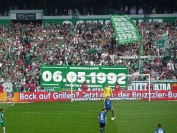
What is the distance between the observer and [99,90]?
125 feet

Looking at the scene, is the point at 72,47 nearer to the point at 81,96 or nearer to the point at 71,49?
the point at 71,49

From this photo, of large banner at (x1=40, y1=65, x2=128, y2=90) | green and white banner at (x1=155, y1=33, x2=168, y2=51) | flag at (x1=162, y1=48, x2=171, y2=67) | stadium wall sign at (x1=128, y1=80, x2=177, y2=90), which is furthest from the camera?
flag at (x1=162, y1=48, x2=171, y2=67)

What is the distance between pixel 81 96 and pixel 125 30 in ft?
22.8

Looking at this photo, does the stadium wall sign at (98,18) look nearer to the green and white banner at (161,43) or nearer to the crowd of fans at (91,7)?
the crowd of fans at (91,7)

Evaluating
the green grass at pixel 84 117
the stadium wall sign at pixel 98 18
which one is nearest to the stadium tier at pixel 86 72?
the green grass at pixel 84 117

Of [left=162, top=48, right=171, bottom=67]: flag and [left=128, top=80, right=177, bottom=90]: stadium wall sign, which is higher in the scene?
[left=162, top=48, right=171, bottom=67]: flag

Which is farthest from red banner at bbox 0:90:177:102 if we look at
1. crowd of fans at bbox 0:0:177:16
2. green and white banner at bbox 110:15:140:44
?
crowd of fans at bbox 0:0:177:16

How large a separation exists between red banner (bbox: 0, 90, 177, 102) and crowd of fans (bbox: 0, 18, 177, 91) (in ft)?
Answer: 5.22

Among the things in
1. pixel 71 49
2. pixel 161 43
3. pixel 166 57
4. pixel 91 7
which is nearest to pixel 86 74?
pixel 71 49

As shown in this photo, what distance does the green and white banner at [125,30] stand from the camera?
38794 mm

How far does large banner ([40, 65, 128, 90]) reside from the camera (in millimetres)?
39062

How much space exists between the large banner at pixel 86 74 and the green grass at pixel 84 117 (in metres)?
2.62

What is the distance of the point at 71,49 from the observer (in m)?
45.8

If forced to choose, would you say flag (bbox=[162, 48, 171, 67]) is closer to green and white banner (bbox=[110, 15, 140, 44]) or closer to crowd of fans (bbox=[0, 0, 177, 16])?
green and white banner (bbox=[110, 15, 140, 44])
